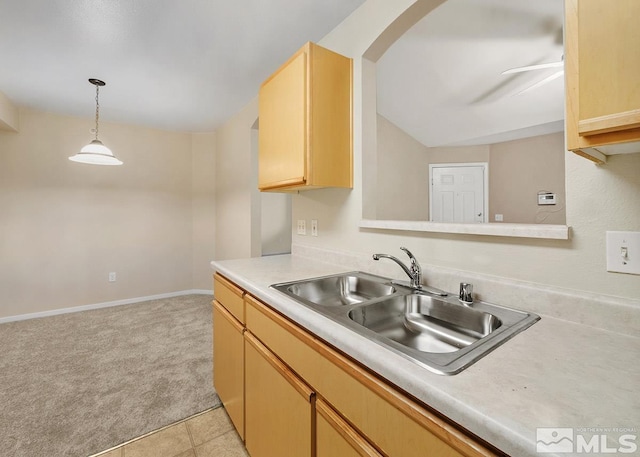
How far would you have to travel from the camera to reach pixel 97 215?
3.64 m

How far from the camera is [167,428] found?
1595 mm

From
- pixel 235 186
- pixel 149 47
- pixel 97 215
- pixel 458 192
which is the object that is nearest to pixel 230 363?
pixel 149 47

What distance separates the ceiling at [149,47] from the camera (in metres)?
1.75

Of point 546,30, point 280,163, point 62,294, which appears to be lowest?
point 62,294

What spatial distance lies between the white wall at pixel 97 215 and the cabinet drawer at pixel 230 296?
2775mm

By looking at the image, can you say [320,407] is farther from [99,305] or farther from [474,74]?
[99,305]

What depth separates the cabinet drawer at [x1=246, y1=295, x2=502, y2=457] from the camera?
521mm

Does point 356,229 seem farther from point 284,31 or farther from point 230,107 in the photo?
point 230,107

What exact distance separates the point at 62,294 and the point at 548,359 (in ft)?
15.4

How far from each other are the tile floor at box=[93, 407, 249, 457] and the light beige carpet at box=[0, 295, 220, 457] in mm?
78

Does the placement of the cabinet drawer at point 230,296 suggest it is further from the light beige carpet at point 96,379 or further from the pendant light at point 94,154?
the pendant light at point 94,154

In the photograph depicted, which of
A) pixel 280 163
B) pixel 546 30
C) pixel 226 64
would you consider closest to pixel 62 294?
pixel 226 64

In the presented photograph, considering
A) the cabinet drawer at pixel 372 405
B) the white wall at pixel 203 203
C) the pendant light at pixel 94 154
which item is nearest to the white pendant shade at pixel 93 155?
the pendant light at pixel 94 154

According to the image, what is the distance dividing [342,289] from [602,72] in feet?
3.97
